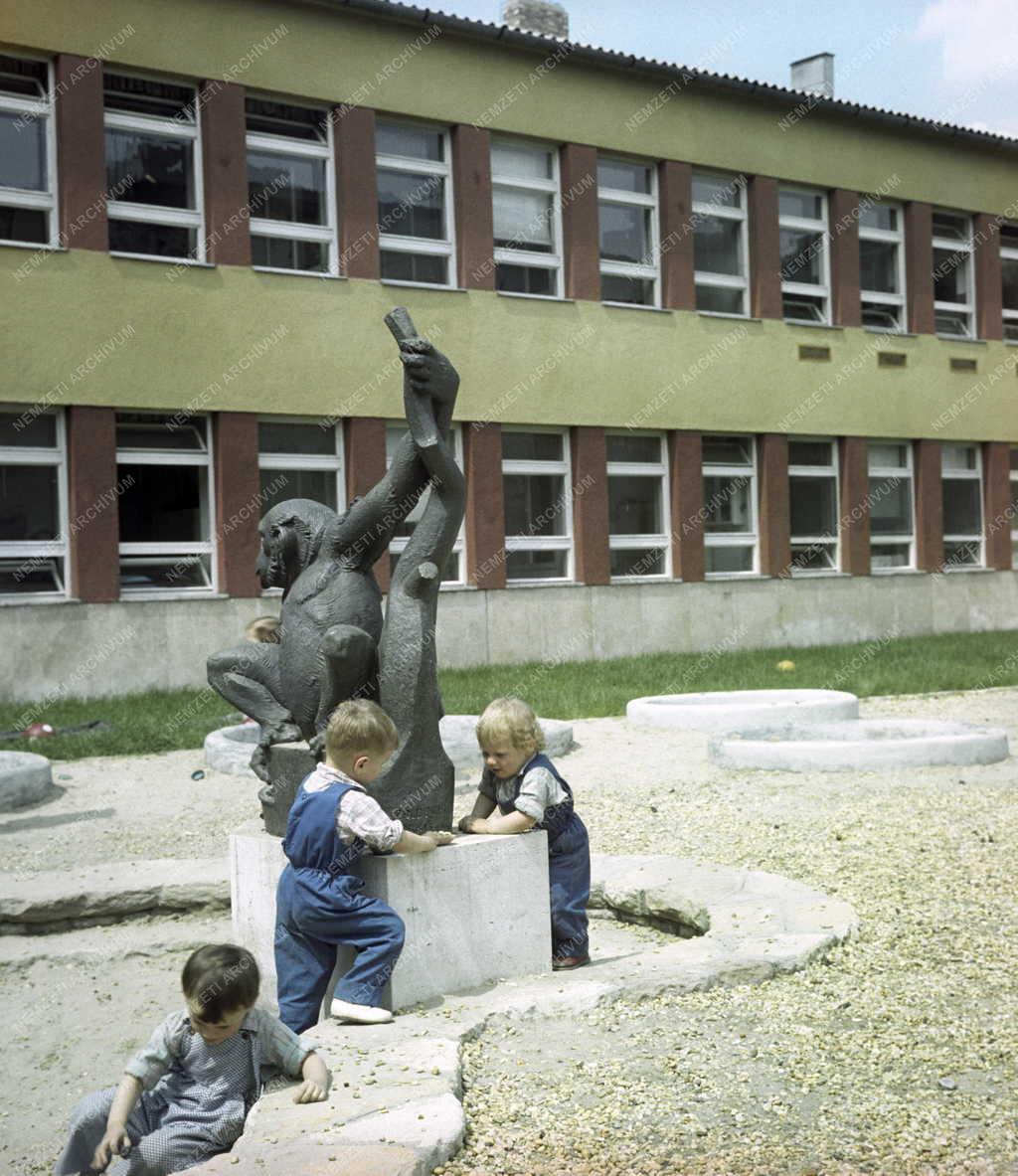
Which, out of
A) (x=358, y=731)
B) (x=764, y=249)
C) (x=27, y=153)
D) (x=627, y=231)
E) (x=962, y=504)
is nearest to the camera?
(x=358, y=731)

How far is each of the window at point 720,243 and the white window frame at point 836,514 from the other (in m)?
2.50

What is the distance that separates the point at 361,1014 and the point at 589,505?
16.7 m

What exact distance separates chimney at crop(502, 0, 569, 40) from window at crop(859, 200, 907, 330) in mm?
5780

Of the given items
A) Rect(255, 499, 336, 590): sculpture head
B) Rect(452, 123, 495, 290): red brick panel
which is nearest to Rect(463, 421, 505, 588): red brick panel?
Rect(452, 123, 495, 290): red brick panel

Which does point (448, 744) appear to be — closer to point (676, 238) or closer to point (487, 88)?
point (487, 88)

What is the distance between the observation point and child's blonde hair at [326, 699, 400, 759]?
4.84 m

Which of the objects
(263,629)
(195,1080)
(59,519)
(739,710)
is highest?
(59,519)

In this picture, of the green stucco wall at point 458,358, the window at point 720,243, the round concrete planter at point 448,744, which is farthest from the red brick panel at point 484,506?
the round concrete planter at point 448,744

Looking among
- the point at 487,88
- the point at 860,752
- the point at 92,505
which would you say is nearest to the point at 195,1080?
the point at 860,752

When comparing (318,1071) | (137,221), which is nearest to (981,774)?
(318,1071)

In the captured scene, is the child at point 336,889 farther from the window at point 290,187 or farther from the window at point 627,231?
the window at point 627,231

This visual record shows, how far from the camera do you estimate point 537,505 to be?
20.8 m

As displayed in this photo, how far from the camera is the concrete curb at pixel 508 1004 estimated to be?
340 cm

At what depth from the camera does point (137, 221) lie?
1725cm
